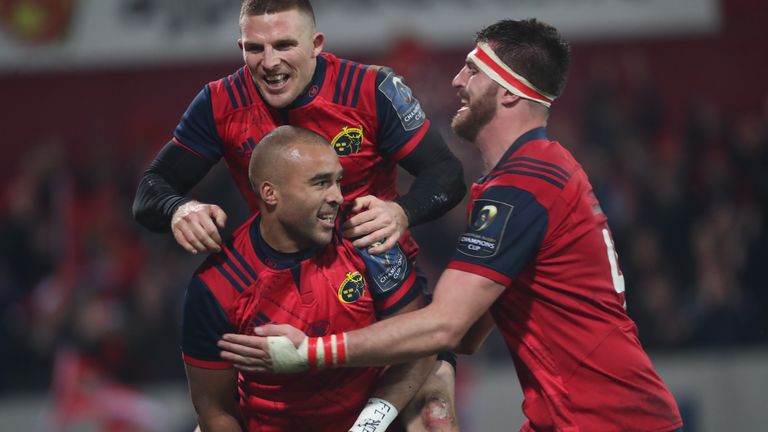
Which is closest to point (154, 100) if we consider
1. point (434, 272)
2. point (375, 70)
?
point (434, 272)

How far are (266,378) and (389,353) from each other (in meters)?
0.50

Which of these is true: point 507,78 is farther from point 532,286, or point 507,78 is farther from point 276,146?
point 276,146

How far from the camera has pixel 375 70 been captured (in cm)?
413

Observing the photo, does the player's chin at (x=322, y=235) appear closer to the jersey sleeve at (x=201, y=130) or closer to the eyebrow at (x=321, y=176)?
the eyebrow at (x=321, y=176)

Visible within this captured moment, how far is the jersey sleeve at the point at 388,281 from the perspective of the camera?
Result: 3775 millimetres

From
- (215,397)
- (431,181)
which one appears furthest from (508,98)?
(215,397)

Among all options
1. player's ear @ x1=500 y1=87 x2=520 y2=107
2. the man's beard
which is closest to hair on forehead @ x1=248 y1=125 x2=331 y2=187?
the man's beard

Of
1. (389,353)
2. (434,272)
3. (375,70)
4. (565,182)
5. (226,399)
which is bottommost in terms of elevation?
(434,272)

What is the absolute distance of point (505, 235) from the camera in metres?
3.58

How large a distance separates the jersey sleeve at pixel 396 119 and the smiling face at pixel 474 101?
185mm

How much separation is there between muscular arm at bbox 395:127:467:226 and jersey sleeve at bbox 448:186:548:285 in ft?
1.28

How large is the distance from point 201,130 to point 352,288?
0.97m

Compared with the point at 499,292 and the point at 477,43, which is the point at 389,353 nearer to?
the point at 499,292

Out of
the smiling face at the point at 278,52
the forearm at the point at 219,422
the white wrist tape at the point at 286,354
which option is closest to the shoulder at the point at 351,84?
the smiling face at the point at 278,52
